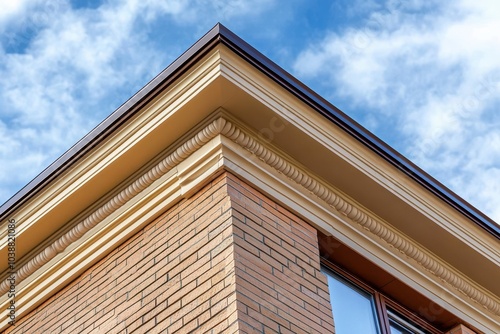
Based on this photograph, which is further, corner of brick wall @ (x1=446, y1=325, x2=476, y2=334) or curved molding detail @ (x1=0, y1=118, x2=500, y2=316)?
corner of brick wall @ (x1=446, y1=325, x2=476, y2=334)

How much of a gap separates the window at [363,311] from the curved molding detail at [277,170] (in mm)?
473

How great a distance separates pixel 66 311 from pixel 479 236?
3.90 meters

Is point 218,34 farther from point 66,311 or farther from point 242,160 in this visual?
point 66,311

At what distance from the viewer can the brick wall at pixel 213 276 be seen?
616cm

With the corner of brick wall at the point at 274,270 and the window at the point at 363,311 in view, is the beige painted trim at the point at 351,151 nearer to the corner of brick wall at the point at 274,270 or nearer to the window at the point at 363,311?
the corner of brick wall at the point at 274,270

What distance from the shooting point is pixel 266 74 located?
6.93 metres

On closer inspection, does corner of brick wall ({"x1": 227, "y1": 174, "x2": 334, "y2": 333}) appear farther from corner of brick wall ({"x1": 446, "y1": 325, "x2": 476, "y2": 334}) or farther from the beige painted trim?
corner of brick wall ({"x1": 446, "y1": 325, "x2": 476, "y2": 334})

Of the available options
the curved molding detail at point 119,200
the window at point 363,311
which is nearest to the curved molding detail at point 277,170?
the curved molding detail at point 119,200

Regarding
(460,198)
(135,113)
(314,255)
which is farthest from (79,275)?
(460,198)

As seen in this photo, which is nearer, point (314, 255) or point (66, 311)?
point (314, 255)

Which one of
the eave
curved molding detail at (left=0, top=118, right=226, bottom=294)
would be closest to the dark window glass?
the eave

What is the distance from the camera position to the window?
7473mm

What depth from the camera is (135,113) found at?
23.5 feet

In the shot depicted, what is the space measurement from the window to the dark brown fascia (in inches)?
42.5
